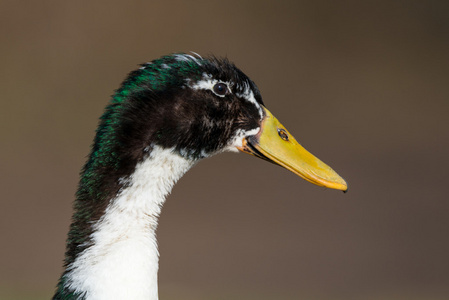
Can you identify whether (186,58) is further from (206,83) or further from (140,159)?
(140,159)

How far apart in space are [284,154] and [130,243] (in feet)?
2.34

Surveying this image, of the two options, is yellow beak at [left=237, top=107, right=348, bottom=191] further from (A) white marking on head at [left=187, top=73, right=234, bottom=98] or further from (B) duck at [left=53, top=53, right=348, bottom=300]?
(A) white marking on head at [left=187, top=73, right=234, bottom=98]

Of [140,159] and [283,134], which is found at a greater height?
[283,134]

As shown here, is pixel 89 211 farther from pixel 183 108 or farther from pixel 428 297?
pixel 428 297

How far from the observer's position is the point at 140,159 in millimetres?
2365

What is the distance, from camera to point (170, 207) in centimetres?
803

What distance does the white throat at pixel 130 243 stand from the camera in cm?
224

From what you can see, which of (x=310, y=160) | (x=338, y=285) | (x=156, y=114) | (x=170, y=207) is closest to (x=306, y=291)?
(x=338, y=285)

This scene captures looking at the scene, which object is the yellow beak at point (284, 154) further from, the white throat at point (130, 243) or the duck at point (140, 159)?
the white throat at point (130, 243)

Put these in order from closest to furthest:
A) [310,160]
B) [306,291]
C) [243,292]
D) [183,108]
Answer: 1. [183,108]
2. [310,160]
3. [243,292]
4. [306,291]

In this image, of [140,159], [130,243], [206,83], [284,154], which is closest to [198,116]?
[206,83]

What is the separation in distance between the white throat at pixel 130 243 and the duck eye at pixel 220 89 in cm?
28

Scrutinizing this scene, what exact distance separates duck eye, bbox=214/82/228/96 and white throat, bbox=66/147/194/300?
28 cm

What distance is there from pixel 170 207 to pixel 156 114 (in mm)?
5690
